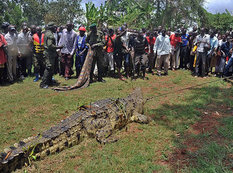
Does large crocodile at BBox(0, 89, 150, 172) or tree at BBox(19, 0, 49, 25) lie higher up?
tree at BBox(19, 0, 49, 25)

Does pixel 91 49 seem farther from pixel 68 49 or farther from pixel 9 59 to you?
pixel 9 59

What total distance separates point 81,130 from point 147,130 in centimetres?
148

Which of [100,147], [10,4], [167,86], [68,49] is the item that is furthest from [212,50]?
[10,4]

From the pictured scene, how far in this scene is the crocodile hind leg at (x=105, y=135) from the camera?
387cm

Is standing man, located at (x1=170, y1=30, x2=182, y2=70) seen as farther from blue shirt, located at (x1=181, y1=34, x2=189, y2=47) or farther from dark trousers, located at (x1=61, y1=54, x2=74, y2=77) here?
dark trousers, located at (x1=61, y1=54, x2=74, y2=77)

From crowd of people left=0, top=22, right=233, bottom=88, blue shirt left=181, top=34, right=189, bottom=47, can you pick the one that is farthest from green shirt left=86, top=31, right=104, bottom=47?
blue shirt left=181, top=34, right=189, bottom=47

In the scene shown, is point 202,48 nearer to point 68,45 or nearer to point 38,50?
point 68,45

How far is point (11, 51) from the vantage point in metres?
7.96

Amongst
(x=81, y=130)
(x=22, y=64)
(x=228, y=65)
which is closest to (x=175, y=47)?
(x=228, y=65)

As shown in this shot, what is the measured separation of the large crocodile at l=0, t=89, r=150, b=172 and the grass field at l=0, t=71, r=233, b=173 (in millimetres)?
152

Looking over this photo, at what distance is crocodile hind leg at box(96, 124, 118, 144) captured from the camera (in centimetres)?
387

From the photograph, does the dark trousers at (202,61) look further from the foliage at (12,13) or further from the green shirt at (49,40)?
the foliage at (12,13)

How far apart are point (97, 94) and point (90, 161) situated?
3554mm

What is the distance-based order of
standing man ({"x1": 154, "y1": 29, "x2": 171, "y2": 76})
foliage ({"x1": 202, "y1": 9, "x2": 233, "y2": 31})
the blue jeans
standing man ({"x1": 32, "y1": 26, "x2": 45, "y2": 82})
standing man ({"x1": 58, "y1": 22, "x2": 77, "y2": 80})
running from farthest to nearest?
foliage ({"x1": 202, "y1": 9, "x2": 233, "y2": 31}) → standing man ({"x1": 154, "y1": 29, "x2": 171, "y2": 76}) → the blue jeans → standing man ({"x1": 58, "y1": 22, "x2": 77, "y2": 80}) → standing man ({"x1": 32, "y1": 26, "x2": 45, "y2": 82})
